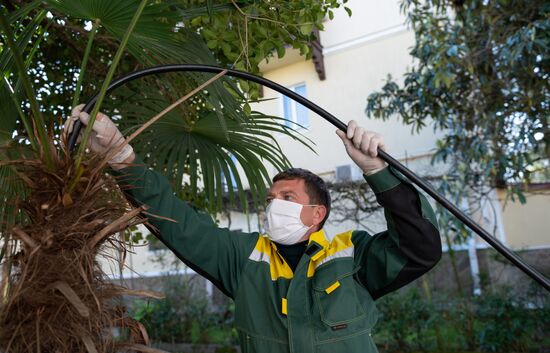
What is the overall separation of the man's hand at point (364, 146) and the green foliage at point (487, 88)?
3075 mm

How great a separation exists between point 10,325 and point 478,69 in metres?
5.29

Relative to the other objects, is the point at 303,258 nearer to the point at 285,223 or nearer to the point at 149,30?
the point at 285,223

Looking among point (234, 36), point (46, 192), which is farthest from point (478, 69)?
point (46, 192)

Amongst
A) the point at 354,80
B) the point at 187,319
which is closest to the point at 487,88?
the point at 354,80

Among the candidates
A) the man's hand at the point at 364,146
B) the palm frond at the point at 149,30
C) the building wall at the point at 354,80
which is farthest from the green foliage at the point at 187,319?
the man's hand at the point at 364,146

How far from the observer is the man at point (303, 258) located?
1.48 meters

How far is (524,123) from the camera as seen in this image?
4.56 metres

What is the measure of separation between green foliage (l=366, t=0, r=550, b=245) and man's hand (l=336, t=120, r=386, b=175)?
3.07m

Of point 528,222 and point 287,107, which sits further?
point 528,222

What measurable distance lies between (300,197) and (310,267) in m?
0.33

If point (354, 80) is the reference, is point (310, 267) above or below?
below

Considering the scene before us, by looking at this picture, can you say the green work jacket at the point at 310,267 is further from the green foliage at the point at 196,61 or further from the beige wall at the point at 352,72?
the beige wall at the point at 352,72

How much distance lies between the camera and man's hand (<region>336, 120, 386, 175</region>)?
4.66 feet

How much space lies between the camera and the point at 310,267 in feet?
5.35
